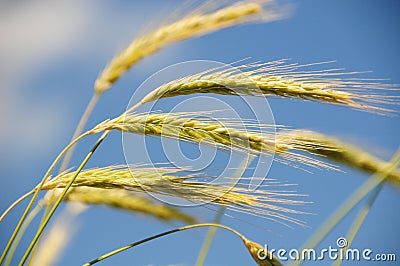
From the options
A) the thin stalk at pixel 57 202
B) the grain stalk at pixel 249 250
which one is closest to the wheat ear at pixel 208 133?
the thin stalk at pixel 57 202

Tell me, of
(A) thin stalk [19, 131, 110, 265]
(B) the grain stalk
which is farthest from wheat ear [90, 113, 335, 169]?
(B) the grain stalk

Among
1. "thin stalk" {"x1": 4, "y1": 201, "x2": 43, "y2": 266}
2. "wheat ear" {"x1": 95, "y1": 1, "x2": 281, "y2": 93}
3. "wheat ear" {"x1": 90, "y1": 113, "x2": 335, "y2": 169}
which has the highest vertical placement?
"wheat ear" {"x1": 95, "y1": 1, "x2": 281, "y2": 93}

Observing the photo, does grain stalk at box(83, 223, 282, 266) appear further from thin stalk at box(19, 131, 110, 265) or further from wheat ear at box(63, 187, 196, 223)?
A: wheat ear at box(63, 187, 196, 223)

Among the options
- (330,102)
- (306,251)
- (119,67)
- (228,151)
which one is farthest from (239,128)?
(119,67)

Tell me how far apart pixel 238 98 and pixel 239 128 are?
0.27ft

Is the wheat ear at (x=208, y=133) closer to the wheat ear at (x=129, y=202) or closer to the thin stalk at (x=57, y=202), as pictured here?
the thin stalk at (x=57, y=202)

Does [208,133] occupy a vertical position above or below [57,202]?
above

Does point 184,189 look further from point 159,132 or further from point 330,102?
point 330,102

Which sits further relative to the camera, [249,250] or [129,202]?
[129,202]

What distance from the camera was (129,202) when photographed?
3.48 ft

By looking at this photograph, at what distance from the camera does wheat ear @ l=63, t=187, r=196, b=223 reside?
1.03m

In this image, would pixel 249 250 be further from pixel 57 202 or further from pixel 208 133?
pixel 57 202

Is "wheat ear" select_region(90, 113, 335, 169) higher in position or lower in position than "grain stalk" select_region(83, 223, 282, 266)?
higher

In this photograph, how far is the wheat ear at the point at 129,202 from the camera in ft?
3.38
